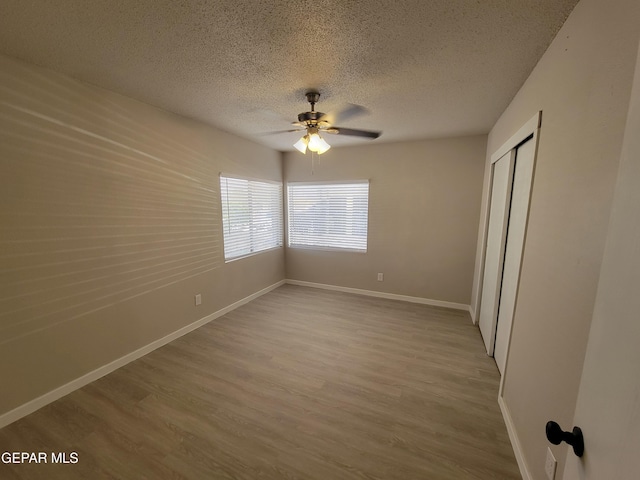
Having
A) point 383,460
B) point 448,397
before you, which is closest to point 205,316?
point 383,460

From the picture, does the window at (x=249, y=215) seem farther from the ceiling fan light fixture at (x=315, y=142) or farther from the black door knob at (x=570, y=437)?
the black door knob at (x=570, y=437)

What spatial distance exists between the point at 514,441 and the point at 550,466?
1.63ft

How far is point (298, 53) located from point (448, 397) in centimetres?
260

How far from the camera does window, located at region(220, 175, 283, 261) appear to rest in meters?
3.42

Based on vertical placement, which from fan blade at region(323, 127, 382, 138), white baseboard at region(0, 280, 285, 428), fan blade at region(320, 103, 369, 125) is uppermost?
fan blade at region(320, 103, 369, 125)

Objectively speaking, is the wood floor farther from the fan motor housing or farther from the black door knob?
the fan motor housing

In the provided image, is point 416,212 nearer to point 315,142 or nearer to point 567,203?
point 315,142

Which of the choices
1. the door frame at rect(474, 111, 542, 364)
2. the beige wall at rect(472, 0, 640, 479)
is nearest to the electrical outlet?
the beige wall at rect(472, 0, 640, 479)

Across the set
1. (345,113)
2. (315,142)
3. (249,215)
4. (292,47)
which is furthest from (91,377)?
(345,113)

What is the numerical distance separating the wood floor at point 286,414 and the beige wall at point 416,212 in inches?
41.6

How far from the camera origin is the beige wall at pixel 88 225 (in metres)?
1.70

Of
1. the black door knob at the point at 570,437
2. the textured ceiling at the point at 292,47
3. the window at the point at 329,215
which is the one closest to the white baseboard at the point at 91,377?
the window at the point at 329,215

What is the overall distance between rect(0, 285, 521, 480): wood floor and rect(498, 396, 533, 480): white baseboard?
3cm

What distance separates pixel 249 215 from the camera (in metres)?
3.80
